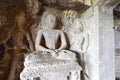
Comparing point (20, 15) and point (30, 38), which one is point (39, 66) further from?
point (20, 15)

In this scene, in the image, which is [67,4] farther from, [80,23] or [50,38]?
[50,38]

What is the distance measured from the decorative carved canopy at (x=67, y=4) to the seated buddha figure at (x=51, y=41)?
15cm

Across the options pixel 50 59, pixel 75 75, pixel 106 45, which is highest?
pixel 106 45

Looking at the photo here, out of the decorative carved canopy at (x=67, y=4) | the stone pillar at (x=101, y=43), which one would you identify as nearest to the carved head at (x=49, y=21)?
the decorative carved canopy at (x=67, y=4)

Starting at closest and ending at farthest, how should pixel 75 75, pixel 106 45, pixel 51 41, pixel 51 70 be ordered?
pixel 51 70 → pixel 75 75 → pixel 106 45 → pixel 51 41

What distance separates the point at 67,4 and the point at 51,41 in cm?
54

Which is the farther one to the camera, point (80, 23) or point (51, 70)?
point (80, 23)

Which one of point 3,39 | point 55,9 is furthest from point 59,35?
point 3,39

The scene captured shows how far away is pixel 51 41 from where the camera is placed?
2.34m

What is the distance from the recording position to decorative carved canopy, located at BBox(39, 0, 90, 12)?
2221 millimetres

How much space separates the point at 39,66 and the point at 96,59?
29.0 inches

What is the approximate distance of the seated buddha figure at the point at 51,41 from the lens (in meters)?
2.13

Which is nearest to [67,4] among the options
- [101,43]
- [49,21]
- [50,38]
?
[49,21]

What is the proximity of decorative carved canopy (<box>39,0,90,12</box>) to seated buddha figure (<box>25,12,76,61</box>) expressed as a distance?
0.15 meters
